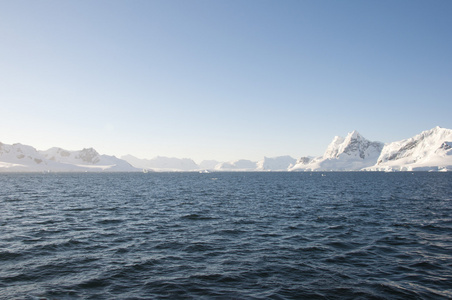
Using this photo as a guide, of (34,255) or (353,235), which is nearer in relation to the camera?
(34,255)

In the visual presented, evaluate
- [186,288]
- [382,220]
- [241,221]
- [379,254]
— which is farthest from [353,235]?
[186,288]

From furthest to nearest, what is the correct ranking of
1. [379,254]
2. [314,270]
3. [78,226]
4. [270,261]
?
[78,226], [379,254], [270,261], [314,270]

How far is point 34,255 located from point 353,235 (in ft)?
85.3

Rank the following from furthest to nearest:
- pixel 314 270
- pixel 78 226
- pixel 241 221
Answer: pixel 241 221, pixel 78 226, pixel 314 270

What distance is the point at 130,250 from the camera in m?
21.4

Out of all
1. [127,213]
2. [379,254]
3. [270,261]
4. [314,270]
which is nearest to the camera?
[314,270]

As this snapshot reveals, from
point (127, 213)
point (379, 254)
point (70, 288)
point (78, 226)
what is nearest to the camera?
point (70, 288)

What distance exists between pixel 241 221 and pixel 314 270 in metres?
16.0

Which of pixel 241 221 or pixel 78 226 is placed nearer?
pixel 78 226

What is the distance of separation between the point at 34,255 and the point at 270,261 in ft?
54.0

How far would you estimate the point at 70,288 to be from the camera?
47.8ft

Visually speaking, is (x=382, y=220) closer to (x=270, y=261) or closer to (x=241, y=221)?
(x=241, y=221)

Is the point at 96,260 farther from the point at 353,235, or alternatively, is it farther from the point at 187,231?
the point at 353,235

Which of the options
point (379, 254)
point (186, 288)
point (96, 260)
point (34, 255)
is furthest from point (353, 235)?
point (34, 255)
